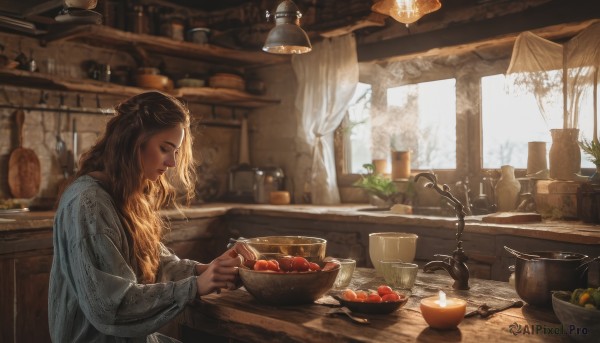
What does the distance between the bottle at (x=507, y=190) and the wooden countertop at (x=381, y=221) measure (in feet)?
1.47

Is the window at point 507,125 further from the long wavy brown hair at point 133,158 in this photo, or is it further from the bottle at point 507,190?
the long wavy brown hair at point 133,158

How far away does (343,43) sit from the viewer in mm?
4918

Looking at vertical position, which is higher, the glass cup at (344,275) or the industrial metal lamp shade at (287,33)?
the industrial metal lamp shade at (287,33)

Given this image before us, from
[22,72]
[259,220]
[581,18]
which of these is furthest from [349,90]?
[22,72]

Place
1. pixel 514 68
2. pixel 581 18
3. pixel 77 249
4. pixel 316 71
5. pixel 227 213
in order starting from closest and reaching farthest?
pixel 77 249, pixel 581 18, pixel 514 68, pixel 227 213, pixel 316 71

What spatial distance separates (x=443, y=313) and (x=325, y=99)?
3670mm

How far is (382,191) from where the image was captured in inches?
178

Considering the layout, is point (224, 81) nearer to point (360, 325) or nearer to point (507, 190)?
point (507, 190)

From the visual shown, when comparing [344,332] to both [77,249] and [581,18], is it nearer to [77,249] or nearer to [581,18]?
[77,249]

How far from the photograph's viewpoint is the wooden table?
1.50 metres

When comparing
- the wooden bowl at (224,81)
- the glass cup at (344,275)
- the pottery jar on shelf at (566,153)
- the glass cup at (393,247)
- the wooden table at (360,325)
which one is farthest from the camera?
the wooden bowl at (224,81)

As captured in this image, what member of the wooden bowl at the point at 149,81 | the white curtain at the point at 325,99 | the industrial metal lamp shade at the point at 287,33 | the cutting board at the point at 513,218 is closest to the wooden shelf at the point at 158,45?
the wooden bowl at the point at 149,81

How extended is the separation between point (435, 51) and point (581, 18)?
3.73 feet

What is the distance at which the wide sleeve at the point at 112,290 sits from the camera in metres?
1.67
